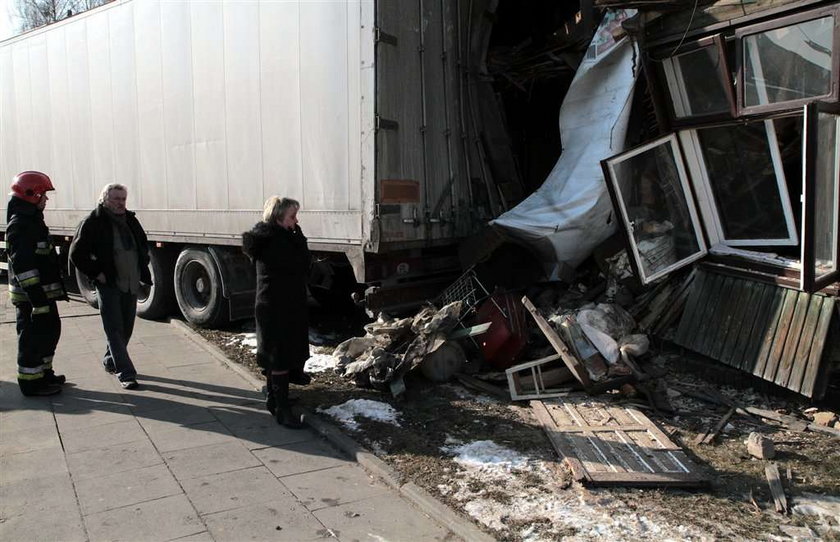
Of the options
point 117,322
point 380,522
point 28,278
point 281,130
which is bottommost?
point 380,522

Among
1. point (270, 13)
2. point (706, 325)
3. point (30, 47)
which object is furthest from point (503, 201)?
point (30, 47)

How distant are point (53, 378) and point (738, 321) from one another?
5.87m

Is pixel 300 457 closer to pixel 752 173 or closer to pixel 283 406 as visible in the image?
pixel 283 406

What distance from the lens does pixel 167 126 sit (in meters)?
7.55

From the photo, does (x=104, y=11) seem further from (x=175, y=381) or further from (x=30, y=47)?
(x=175, y=381)

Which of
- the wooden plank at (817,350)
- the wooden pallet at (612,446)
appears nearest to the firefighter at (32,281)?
the wooden pallet at (612,446)

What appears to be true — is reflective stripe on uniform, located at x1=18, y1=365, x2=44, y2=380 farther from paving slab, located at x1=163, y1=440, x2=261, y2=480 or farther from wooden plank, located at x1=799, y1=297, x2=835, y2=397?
wooden plank, located at x1=799, y1=297, x2=835, y2=397

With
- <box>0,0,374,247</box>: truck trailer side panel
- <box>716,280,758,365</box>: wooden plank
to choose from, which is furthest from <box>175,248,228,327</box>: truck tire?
<box>716,280,758,365</box>: wooden plank


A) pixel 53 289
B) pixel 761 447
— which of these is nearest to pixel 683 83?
pixel 761 447

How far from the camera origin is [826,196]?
15.1ft

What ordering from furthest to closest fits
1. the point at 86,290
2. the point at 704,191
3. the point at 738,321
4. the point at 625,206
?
1. the point at 86,290
2. the point at 704,191
3. the point at 625,206
4. the point at 738,321

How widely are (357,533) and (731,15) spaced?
4.76 meters

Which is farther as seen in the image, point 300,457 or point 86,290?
point 86,290

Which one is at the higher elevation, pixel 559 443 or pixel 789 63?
pixel 789 63
